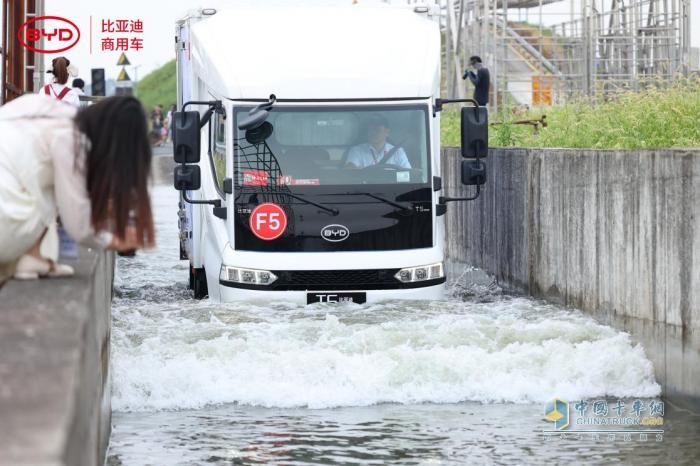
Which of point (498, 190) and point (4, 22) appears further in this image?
point (4, 22)

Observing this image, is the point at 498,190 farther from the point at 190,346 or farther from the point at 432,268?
the point at 190,346

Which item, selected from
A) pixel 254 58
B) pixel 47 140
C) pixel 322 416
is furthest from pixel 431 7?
pixel 47 140

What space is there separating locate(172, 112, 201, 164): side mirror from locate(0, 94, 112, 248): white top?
6.73m

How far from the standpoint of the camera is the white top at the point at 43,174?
23.2ft

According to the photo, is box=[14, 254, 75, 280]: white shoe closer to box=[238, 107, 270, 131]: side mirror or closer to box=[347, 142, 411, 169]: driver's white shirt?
box=[238, 107, 270, 131]: side mirror

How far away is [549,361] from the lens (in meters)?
12.4

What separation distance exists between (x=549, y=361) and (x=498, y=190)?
660 cm

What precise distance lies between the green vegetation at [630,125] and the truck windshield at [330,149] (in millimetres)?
2308

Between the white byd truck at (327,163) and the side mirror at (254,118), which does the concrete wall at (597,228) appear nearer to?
the white byd truck at (327,163)

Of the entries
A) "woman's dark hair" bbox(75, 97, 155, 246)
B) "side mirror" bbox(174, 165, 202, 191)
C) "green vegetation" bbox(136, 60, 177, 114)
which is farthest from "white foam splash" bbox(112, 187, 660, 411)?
"green vegetation" bbox(136, 60, 177, 114)

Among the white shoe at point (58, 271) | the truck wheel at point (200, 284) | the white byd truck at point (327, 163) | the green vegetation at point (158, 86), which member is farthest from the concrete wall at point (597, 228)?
the green vegetation at point (158, 86)

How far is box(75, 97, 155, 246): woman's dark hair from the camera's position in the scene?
6.84 metres

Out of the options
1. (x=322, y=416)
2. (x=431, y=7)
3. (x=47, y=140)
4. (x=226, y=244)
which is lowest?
(x=322, y=416)

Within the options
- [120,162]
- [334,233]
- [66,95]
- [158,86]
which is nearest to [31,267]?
[120,162]
